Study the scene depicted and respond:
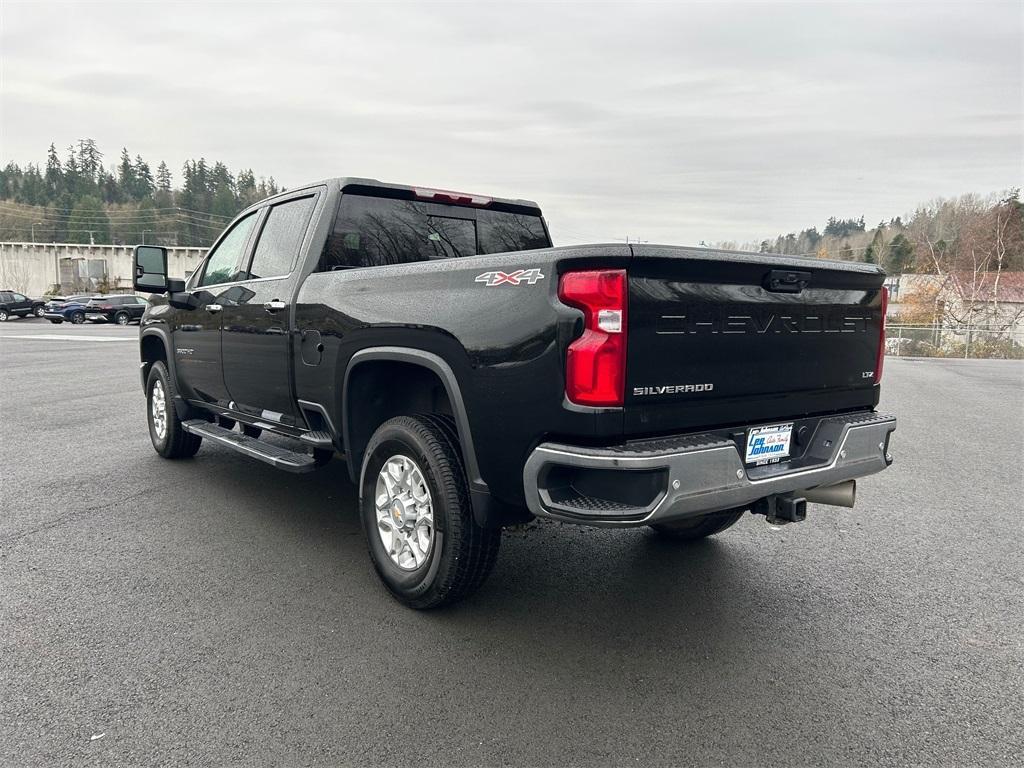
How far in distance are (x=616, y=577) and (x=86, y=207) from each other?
135 m

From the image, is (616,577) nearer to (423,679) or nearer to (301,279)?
(423,679)

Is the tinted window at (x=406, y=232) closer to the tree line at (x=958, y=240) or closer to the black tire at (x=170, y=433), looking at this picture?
the black tire at (x=170, y=433)

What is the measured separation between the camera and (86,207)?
116 meters

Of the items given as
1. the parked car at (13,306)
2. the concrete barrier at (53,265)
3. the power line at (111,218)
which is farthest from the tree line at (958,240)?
the power line at (111,218)

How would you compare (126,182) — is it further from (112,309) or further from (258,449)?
(258,449)

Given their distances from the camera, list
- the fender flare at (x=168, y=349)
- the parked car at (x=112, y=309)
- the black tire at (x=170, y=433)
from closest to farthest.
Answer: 1. the fender flare at (x=168, y=349)
2. the black tire at (x=170, y=433)
3. the parked car at (x=112, y=309)

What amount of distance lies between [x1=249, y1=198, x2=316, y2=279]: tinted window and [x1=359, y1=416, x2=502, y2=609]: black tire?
1.67 metres

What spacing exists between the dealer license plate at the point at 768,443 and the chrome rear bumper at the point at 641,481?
0.12 m

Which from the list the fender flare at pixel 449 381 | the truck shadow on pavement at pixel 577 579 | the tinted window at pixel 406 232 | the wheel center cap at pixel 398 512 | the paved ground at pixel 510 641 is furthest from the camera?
the tinted window at pixel 406 232

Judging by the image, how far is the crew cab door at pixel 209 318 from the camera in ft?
17.3

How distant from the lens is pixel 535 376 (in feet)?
9.21

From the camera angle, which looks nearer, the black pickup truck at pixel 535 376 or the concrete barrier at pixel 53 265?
the black pickup truck at pixel 535 376

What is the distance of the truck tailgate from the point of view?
2.78m

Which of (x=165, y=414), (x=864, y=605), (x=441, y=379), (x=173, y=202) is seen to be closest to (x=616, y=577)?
(x=864, y=605)
